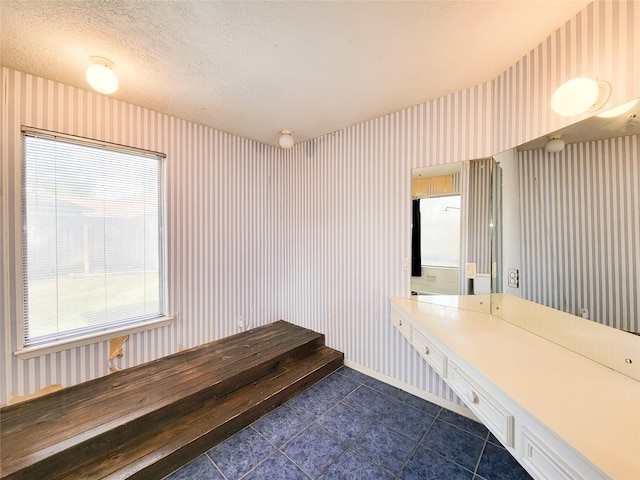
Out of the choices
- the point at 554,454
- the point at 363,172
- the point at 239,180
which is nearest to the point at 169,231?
the point at 239,180

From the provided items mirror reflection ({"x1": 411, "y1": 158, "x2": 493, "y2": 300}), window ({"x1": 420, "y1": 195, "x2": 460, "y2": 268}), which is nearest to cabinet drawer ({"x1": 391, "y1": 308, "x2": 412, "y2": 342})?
mirror reflection ({"x1": 411, "y1": 158, "x2": 493, "y2": 300})

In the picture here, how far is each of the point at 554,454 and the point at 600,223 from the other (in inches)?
44.5

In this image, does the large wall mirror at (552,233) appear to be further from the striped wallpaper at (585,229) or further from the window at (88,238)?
the window at (88,238)

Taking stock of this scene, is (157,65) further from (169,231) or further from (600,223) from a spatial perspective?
(600,223)

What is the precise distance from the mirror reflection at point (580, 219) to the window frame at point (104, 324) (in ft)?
9.57

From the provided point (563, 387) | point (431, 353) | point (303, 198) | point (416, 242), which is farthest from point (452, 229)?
point (303, 198)

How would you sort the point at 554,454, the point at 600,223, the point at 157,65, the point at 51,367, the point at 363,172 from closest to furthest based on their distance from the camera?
the point at 554,454 < the point at 600,223 < the point at 157,65 < the point at 51,367 < the point at 363,172

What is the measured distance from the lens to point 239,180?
289cm

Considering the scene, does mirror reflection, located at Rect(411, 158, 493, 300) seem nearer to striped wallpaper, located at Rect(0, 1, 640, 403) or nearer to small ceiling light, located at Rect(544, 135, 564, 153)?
striped wallpaper, located at Rect(0, 1, 640, 403)

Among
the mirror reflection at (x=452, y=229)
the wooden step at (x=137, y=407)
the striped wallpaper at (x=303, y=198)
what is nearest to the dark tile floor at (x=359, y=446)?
the wooden step at (x=137, y=407)

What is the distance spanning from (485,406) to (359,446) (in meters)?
1.00

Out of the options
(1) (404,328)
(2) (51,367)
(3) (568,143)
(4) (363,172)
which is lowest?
(2) (51,367)

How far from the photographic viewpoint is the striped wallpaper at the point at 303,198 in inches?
60.9

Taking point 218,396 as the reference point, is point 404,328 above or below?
above
